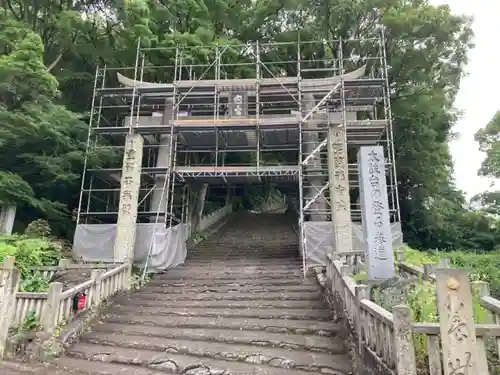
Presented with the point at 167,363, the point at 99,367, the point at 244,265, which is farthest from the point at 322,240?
the point at 99,367

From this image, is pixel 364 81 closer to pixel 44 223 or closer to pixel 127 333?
pixel 127 333

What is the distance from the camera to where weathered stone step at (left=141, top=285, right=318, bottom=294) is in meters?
9.33

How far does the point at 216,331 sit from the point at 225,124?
7.94m

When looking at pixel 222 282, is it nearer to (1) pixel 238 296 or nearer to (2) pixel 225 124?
(1) pixel 238 296

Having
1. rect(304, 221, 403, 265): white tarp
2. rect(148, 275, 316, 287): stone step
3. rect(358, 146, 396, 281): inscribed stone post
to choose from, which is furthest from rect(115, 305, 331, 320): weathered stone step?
rect(304, 221, 403, 265): white tarp

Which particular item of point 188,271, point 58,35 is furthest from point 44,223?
point 58,35

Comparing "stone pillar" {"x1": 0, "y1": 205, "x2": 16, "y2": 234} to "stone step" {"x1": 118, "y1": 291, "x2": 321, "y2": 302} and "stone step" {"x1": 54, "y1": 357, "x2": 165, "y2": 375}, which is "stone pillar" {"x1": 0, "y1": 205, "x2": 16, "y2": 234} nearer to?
"stone step" {"x1": 118, "y1": 291, "x2": 321, "y2": 302}

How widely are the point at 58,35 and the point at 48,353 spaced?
16762 mm

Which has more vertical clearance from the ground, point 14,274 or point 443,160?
point 443,160

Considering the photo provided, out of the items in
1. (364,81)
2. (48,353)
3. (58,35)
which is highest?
(58,35)

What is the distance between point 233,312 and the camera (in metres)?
8.03

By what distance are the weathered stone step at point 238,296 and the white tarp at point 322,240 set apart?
2.91 metres

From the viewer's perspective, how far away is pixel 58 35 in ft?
59.2

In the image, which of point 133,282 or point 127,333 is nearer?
point 127,333
